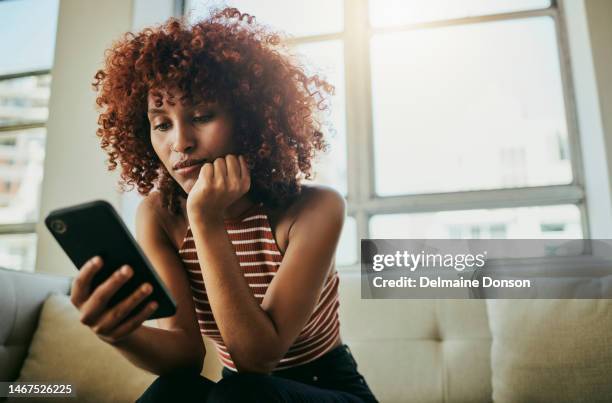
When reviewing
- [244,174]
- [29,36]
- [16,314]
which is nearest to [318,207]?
[244,174]

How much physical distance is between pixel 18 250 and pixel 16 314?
1003mm

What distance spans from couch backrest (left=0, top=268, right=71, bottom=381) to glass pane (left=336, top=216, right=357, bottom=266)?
1137 millimetres

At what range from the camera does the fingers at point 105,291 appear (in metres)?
0.63

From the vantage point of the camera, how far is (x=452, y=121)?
2.20 metres

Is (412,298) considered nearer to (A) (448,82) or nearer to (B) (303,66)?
(B) (303,66)

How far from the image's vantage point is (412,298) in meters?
1.59

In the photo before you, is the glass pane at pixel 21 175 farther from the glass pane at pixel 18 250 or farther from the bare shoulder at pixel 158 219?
the bare shoulder at pixel 158 219

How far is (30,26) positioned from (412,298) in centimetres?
251

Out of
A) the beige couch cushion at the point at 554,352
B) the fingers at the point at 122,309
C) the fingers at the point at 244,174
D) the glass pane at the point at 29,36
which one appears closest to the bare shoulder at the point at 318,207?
the fingers at the point at 244,174

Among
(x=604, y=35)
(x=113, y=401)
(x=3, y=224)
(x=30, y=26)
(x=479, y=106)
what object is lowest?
(x=113, y=401)

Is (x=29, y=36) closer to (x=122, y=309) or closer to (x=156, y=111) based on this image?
(x=156, y=111)

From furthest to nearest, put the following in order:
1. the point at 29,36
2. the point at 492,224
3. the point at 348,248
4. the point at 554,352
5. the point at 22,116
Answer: the point at 29,36
the point at 22,116
the point at 348,248
the point at 492,224
the point at 554,352

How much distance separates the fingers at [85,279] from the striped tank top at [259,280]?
12.2 inches

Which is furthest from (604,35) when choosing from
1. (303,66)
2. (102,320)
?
(102,320)
